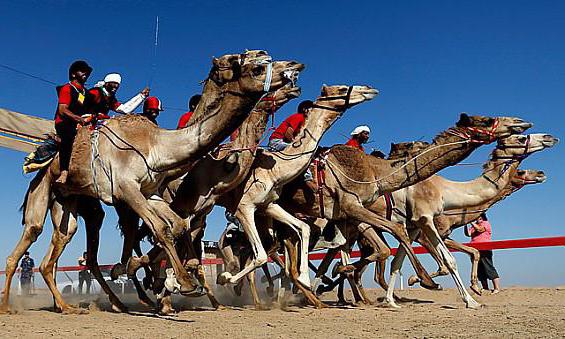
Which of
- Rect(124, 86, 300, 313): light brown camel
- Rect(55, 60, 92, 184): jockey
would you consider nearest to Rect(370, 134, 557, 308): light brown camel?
Rect(124, 86, 300, 313): light brown camel

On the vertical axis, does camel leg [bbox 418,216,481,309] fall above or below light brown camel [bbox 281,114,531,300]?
below

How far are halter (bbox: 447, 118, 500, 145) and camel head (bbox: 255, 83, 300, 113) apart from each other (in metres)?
2.87

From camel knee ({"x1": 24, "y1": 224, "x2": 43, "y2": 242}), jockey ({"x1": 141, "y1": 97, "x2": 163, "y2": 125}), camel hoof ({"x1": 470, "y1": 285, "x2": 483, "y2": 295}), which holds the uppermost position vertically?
jockey ({"x1": 141, "y1": 97, "x2": 163, "y2": 125})

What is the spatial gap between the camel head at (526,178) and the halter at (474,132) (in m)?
4.04

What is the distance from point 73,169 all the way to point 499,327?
6056 millimetres

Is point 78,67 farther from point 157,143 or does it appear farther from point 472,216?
point 472,216

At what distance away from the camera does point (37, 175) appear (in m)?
11.0

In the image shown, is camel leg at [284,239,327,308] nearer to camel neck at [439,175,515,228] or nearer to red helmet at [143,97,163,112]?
red helmet at [143,97,163,112]

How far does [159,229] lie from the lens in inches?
336

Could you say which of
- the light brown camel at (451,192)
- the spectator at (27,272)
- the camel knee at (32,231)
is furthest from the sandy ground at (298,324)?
the spectator at (27,272)

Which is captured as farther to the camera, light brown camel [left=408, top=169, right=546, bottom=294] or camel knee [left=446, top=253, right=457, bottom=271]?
light brown camel [left=408, top=169, right=546, bottom=294]

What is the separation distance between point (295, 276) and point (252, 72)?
12.7ft

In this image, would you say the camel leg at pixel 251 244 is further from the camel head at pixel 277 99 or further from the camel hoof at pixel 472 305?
the camel hoof at pixel 472 305

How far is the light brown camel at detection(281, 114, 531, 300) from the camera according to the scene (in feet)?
39.3
